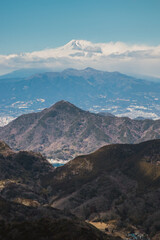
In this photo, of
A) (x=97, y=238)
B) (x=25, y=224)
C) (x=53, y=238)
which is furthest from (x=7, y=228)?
(x=97, y=238)

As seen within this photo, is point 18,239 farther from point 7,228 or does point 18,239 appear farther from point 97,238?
point 97,238

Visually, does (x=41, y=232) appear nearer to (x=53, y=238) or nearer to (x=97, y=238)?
(x=53, y=238)

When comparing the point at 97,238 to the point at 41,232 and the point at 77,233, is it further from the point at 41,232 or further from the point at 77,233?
the point at 41,232

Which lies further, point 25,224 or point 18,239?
point 25,224

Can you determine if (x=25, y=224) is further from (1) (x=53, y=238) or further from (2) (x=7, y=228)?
(1) (x=53, y=238)

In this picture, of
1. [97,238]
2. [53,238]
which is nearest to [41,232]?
[53,238]

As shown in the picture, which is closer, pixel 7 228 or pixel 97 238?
pixel 97 238
